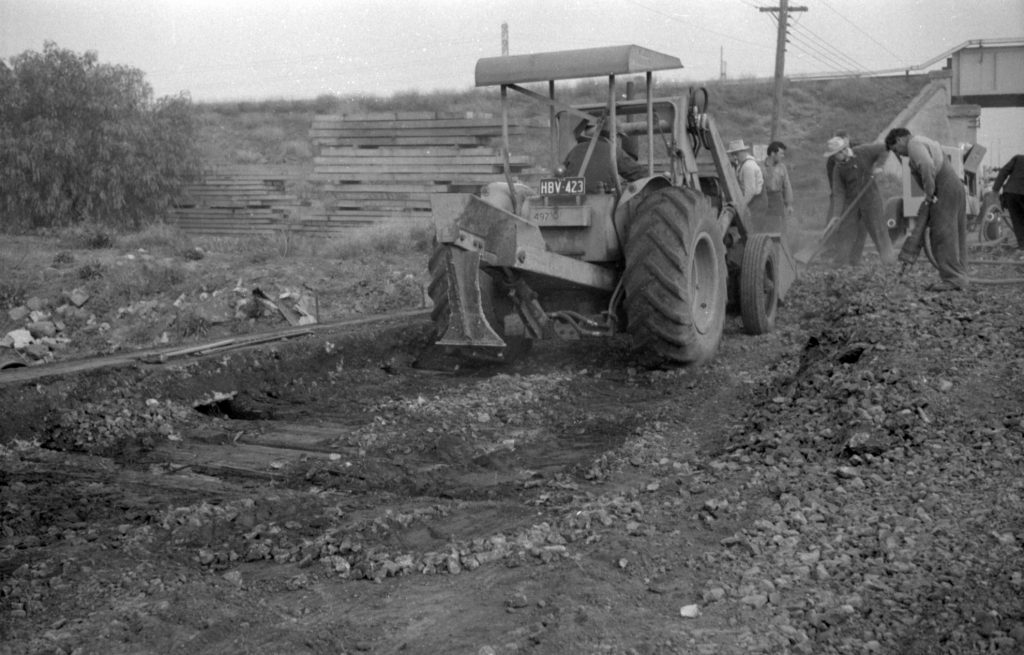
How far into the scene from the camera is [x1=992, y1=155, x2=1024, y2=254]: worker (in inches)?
637

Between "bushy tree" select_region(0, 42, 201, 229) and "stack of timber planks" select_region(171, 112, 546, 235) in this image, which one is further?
"stack of timber planks" select_region(171, 112, 546, 235)

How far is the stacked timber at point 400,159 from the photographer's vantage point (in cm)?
2428

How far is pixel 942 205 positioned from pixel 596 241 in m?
4.30

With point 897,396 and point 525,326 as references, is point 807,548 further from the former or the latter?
point 525,326

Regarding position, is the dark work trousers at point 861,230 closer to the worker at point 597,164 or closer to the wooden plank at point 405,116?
the worker at point 597,164

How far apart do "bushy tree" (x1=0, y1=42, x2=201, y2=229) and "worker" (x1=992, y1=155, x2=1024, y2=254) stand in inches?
712

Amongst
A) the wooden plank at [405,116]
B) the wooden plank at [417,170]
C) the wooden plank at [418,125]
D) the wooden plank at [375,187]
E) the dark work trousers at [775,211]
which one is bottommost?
the dark work trousers at [775,211]

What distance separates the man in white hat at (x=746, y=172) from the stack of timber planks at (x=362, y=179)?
10.6 meters

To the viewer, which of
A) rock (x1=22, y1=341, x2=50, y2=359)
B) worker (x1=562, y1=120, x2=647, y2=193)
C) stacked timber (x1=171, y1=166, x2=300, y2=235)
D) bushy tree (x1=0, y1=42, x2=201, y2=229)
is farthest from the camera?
stacked timber (x1=171, y1=166, x2=300, y2=235)

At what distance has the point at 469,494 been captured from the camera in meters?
5.54

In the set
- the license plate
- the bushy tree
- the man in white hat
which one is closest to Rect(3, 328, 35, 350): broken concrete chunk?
the license plate

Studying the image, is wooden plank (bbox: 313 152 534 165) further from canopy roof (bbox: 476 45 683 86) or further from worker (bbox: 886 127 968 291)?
canopy roof (bbox: 476 45 683 86)

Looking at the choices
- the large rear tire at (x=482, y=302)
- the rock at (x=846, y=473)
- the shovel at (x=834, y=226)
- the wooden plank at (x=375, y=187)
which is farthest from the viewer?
the wooden plank at (x=375, y=187)

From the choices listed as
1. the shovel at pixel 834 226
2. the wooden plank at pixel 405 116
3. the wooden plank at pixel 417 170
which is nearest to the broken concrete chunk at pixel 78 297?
the shovel at pixel 834 226
